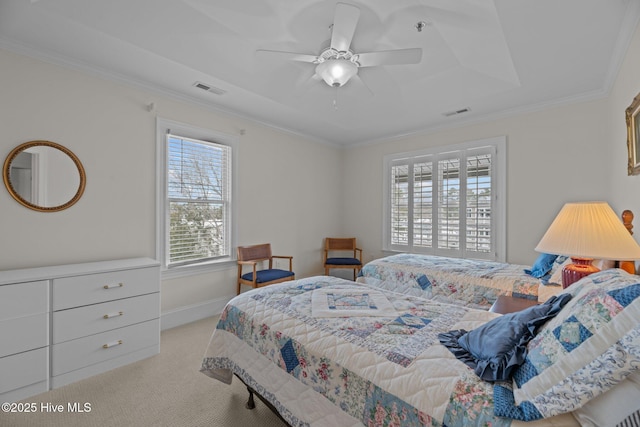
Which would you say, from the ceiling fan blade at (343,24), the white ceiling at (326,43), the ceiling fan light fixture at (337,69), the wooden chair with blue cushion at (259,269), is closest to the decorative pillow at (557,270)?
the white ceiling at (326,43)

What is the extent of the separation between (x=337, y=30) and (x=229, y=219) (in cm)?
268

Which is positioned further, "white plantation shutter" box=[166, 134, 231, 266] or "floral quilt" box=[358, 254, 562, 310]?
"white plantation shutter" box=[166, 134, 231, 266]

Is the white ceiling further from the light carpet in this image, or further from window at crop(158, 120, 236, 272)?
the light carpet

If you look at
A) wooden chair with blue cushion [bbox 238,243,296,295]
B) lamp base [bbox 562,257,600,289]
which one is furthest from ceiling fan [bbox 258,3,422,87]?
wooden chair with blue cushion [bbox 238,243,296,295]

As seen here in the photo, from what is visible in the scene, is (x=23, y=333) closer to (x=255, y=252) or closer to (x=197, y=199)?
(x=197, y=199)

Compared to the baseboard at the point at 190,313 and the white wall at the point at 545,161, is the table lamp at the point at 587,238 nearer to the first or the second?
the white wall at the point at 545,161

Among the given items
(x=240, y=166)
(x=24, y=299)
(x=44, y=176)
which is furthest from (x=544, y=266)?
(x=44, y=176)

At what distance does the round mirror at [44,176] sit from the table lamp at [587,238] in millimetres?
3855

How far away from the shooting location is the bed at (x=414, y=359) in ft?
2.85

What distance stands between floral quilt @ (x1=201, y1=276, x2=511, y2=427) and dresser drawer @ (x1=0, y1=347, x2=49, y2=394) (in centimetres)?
127

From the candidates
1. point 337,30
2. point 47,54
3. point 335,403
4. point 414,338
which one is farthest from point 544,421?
point 47,54

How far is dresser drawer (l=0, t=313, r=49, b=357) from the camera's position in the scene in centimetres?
198

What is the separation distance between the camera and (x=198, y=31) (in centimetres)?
220

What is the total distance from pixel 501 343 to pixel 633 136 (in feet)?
6.83
